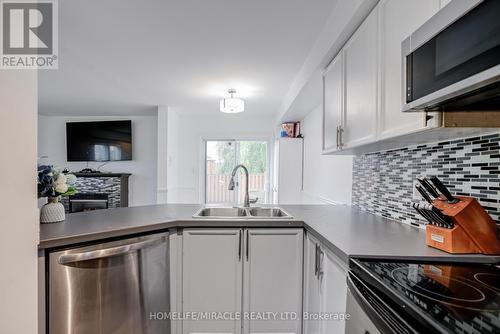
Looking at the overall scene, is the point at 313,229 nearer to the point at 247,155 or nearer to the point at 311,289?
the point at 311,289

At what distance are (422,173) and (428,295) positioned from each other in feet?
3.21

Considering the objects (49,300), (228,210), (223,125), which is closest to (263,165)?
(223,125)

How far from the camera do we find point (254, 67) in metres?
2.65

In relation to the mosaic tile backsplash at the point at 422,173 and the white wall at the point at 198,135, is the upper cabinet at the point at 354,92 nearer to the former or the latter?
the mosaic tile backsplash at the point at 422,173

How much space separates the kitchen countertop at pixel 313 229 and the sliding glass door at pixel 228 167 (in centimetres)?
324

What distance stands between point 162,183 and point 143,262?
3.02 meters

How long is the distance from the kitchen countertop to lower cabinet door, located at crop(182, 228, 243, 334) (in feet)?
0.30

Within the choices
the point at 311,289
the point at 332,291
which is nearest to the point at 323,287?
the point at 332,291

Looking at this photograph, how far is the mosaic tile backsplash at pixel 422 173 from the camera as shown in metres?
1.03

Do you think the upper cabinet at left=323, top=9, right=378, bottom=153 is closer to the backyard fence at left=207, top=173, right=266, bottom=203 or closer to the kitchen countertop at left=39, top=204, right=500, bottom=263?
the kitchen countertop at left=39, top=204, right=500, bottom=263

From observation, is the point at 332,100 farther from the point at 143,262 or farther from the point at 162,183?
the point at 162,183

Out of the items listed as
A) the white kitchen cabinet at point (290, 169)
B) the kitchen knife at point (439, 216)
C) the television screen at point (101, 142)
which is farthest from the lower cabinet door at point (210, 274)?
the television screen at point (101, 142)

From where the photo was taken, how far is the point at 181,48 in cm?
226

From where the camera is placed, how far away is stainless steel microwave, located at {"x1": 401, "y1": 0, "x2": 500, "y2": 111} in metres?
0.61
